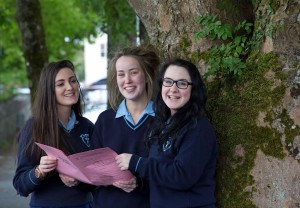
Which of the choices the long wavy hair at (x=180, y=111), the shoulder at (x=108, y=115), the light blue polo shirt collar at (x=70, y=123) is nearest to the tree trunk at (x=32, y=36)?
the light blue polo shirt collar at (x=70, y=123)

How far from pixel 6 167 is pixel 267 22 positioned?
11.1 m

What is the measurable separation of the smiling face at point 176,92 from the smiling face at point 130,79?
42 cm

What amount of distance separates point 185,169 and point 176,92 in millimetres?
468

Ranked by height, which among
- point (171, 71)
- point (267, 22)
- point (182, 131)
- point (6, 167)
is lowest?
point (6, 167)

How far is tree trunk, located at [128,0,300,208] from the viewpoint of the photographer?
315cm

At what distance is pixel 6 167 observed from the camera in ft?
44.0

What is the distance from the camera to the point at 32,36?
32.9ft

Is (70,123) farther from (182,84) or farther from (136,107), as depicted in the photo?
(182,84)

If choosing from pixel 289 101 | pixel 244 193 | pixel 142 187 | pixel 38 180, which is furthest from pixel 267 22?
pixel 38 180

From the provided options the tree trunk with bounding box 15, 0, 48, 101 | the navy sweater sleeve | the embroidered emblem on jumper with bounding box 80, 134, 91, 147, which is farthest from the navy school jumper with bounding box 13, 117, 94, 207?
the tree trunk with bounding box 15, 0, 48, 101

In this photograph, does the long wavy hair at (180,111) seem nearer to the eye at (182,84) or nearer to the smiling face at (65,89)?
the eye at (182,84)

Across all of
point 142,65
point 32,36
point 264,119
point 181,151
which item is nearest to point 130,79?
point 142,65

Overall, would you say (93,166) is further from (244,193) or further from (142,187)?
(244,193)

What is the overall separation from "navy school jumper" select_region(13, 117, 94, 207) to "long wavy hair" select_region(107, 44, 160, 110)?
0.38 meters
